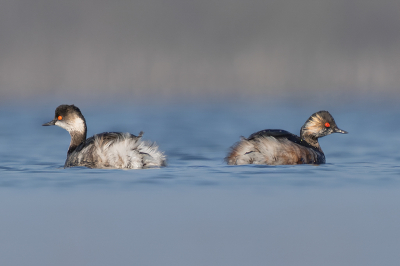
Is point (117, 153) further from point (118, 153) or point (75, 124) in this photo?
point (75, 124)

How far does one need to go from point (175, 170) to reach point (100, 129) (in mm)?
8625

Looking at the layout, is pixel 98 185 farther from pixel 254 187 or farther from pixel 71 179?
pixel 254 187

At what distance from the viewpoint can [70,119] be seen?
441 inches

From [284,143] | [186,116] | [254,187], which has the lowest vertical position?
[254,187]

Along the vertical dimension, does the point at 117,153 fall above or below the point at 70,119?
below

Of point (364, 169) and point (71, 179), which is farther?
point (364, 169)

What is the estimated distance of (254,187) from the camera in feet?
28.8

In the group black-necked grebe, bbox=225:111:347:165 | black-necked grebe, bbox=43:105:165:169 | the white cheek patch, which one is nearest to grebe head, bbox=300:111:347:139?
black-necked grebe, bbox=225:111:347:165

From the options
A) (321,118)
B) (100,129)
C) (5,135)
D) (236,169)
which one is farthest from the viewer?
(100,129)

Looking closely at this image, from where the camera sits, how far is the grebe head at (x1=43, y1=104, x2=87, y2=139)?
440 inches

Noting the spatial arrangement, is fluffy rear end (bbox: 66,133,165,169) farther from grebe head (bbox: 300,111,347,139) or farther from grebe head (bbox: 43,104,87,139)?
grebe head (bbox: 300,111,347,139)

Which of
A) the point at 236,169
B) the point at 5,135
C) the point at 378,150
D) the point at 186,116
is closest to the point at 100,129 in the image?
the point at 5,135

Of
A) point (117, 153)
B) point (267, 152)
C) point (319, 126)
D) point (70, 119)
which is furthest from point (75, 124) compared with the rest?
point (319, 126)

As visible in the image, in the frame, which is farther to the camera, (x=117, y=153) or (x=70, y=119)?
(x=70, y=119)
